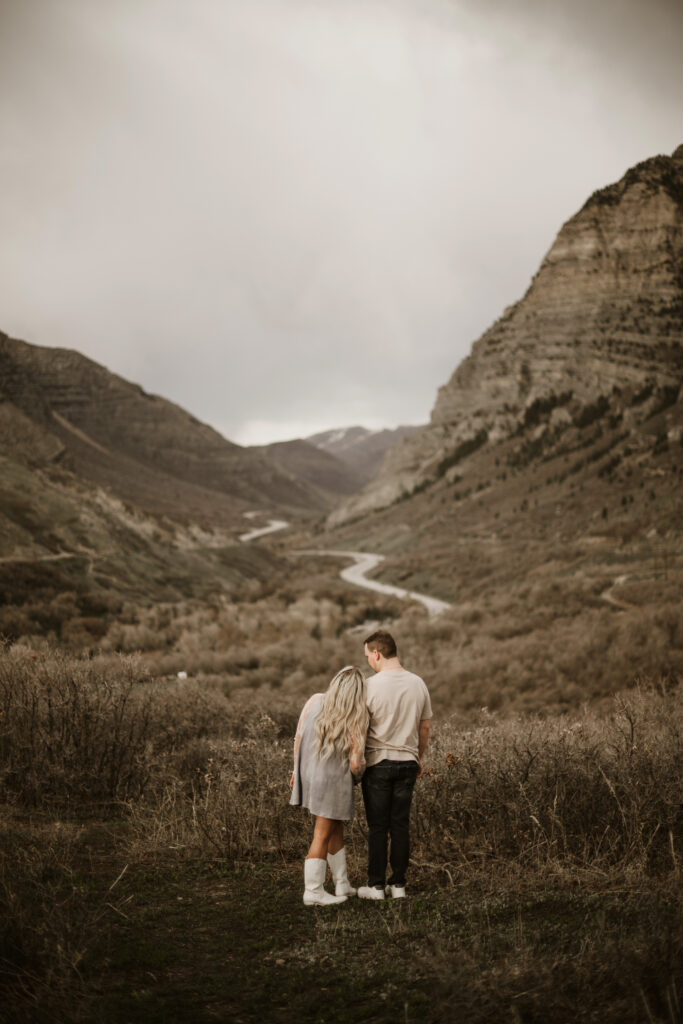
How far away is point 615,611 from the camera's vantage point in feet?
57.9

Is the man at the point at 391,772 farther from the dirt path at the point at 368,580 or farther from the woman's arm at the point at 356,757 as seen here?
the dirt path at the point at 368,580

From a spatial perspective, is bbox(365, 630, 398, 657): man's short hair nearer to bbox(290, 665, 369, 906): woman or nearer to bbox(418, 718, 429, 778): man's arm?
bbox(290, 665, 369, 906): woman

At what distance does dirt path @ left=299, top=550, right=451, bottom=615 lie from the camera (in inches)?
1297

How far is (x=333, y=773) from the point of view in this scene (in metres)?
4.09

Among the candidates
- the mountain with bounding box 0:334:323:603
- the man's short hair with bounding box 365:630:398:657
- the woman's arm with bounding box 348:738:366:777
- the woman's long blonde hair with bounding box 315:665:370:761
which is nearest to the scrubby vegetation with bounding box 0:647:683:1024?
the woman's arm with bounding box 348:738:366:777

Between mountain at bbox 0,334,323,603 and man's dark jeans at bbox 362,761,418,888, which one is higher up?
mountain at bbox 0,334,323,603

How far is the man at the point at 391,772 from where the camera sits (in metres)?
4.11

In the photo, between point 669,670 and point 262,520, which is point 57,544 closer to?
point 669,670

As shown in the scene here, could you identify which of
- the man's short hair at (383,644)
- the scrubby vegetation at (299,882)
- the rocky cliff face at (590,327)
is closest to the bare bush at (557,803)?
the scrubby vegetation at (299,882)

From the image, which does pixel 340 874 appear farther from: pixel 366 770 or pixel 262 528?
pixel 262 528

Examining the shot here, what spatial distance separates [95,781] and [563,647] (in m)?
11.4

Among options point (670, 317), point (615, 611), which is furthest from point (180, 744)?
point (670, 317)

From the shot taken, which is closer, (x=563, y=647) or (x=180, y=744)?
(x=180, y=744)

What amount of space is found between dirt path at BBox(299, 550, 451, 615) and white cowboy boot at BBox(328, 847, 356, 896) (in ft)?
73.6
